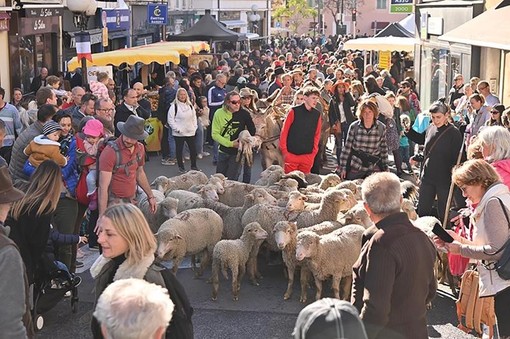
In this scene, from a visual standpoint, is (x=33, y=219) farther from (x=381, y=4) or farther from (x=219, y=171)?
A: (x=381, y=4)

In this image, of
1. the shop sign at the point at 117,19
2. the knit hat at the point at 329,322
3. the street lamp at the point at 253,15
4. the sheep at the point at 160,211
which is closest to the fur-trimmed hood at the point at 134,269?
the knit hat at the point at 329,322

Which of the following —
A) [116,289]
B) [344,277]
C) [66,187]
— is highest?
[116,289]

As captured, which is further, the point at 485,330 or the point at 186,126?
the point at 186,126

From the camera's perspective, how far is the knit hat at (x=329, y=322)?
2.78 metres

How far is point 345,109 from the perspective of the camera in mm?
15406

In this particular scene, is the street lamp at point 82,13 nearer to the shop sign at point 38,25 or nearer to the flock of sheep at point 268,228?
the shop sign at point 38,25

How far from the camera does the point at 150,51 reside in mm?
18922

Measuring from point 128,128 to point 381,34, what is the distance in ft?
74.9

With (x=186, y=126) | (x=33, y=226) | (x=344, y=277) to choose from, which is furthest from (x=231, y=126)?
(x=33, y=226)

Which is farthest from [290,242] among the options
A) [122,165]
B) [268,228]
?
[122,165]

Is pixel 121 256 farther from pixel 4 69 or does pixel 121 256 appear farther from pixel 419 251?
pixel 4 69

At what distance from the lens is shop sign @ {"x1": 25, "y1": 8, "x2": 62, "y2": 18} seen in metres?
19.0

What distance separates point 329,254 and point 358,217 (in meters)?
0.83

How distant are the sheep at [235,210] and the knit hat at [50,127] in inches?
74.2
